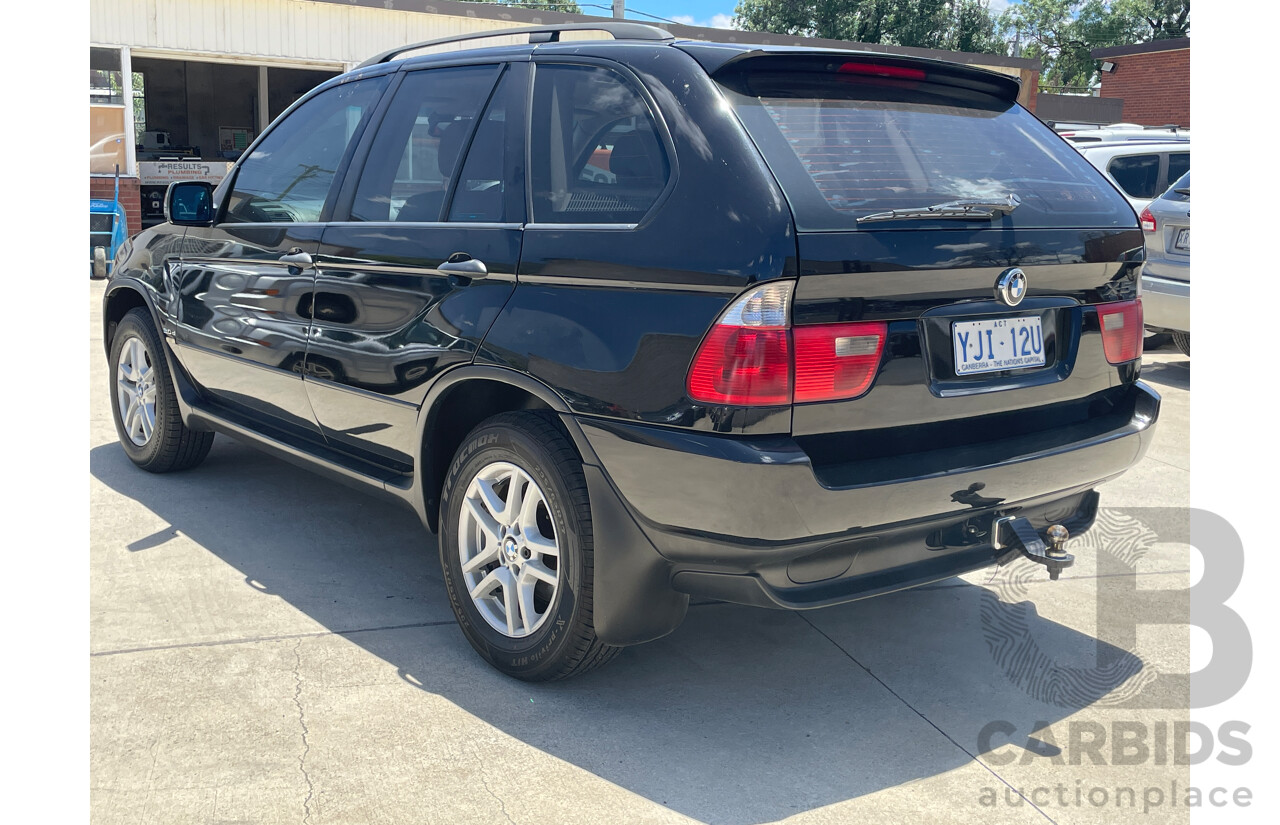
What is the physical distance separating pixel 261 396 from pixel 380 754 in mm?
1996

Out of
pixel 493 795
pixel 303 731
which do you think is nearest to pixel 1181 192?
pixel 493 795

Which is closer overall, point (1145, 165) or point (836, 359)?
point (836, 359)

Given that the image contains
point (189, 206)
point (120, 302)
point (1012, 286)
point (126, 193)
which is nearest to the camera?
point (1012, 286)

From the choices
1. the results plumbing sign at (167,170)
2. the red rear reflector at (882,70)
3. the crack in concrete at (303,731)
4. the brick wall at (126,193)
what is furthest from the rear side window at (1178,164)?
the results plumbing sign at (167,170)

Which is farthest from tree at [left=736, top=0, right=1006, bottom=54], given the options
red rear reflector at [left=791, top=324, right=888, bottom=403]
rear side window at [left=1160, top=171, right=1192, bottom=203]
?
red rear reflector at [left=791, top=324, right=888, bottom=403]

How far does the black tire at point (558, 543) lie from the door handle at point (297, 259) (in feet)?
3.69

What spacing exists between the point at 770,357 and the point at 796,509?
378 mm

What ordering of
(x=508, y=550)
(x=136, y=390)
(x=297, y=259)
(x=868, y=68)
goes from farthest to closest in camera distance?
(x=136, y=390), (x=297, y=259), (x=508, y=550), (x=868, y=68)

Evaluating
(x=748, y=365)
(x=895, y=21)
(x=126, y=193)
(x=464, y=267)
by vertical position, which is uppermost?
(x=895, y=21)

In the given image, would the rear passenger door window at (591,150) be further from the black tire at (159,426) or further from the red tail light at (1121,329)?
the black tire at (159,426)

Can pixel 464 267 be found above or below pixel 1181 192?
below

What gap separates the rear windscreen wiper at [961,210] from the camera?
9.39 feet

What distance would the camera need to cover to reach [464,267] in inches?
134

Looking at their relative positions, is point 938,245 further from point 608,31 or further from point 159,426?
point 159,426
